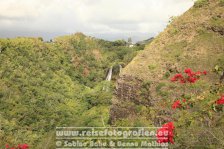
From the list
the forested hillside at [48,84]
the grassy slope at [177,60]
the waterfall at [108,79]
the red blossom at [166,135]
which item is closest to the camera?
the red blossom at [166,135]

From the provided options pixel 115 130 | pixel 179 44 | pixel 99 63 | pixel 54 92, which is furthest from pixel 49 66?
pixel 115 130

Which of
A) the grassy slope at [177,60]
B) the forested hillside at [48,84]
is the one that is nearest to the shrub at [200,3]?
the grassy slope at [177,60]

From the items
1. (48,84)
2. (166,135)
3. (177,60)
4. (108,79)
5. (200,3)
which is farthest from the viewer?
(108,79)

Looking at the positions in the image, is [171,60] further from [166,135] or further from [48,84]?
[48,84]

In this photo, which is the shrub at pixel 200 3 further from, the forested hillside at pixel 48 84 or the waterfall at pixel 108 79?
the waterfall at pixel 108 79

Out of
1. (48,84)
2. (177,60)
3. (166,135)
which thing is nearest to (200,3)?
(177,60)

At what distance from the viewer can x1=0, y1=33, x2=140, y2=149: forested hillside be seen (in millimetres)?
33531

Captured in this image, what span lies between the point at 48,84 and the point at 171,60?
31.1m

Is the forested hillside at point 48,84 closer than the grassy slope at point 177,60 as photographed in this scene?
No

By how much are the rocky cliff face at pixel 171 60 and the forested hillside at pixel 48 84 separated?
1117 cm

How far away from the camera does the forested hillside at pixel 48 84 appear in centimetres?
3353

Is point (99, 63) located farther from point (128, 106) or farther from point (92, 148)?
point (92, 148)

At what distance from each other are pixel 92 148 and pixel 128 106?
8.18 meters

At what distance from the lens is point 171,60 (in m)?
15.2
